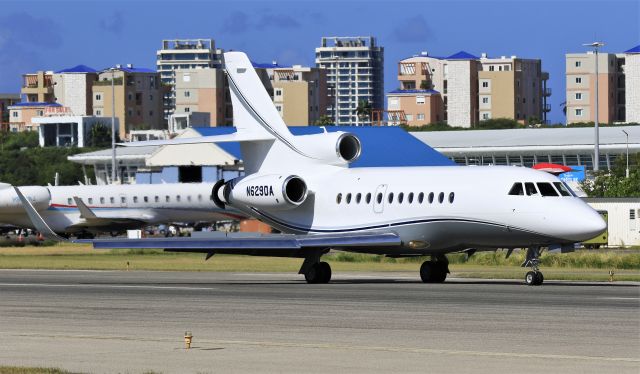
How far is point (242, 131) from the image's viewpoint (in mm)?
45031

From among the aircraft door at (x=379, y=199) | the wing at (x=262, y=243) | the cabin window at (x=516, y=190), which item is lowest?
the wing at (x=262, y=243)

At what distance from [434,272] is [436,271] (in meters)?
0.06

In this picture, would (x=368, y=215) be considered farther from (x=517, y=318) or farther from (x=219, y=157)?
(x=219, y=157)

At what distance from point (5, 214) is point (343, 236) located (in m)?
52.5

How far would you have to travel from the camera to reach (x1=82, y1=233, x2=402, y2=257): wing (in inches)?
1535

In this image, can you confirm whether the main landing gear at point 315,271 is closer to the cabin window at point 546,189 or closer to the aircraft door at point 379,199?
the aircraft door at point 379,199

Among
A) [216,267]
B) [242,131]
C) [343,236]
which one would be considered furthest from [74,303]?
[216,267]

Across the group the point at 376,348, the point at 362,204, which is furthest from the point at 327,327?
the point at 362,204

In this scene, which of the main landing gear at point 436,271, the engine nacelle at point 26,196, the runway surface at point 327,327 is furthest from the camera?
the engine nacelle at point 26,196

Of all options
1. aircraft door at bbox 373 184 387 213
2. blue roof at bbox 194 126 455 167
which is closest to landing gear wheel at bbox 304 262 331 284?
aircraft door at bbox 373 184 387 213

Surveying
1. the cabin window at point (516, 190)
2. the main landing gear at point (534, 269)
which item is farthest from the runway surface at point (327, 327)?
the cabin window at point (516, 190)

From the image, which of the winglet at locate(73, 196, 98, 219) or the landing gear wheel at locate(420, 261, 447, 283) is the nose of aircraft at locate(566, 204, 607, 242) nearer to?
the landing gear wheel at locate(420, 261, 447, 283)

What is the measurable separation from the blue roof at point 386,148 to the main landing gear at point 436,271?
57.9 m

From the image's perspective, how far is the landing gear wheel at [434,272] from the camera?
40.1m
